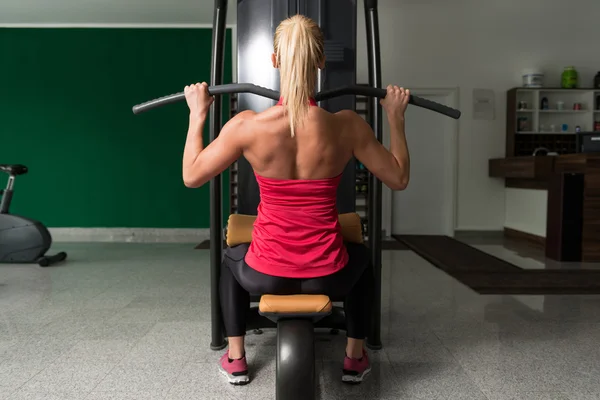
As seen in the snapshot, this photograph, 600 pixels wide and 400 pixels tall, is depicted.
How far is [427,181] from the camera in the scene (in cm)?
682

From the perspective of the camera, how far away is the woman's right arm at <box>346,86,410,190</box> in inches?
60.8

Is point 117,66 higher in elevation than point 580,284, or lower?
higher

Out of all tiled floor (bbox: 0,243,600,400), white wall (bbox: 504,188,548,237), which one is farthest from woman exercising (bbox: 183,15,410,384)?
white wall (bbox: 504,188,548,237)

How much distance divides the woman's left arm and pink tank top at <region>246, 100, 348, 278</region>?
13cm

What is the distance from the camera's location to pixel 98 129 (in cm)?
646

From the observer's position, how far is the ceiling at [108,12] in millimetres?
5617

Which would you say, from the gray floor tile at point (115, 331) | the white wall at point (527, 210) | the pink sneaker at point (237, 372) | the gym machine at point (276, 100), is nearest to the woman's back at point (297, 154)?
the gym machine at point (276, 100)

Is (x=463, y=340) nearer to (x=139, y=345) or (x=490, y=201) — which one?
(x=139, y=345)

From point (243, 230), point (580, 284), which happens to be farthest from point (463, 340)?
point (580, 284)

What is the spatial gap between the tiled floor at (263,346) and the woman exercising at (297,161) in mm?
528

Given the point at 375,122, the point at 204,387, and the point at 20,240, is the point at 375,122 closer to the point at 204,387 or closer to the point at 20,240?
the point at 204,387

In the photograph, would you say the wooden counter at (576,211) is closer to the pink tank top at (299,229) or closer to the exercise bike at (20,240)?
the pink tank top at (299,229)

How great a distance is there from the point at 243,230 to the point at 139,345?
94 cm

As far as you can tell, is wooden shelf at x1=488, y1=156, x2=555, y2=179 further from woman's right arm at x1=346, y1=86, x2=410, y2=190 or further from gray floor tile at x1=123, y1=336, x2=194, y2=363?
gray floor tile at x1=123, y1=336, x2=194, y2=363
